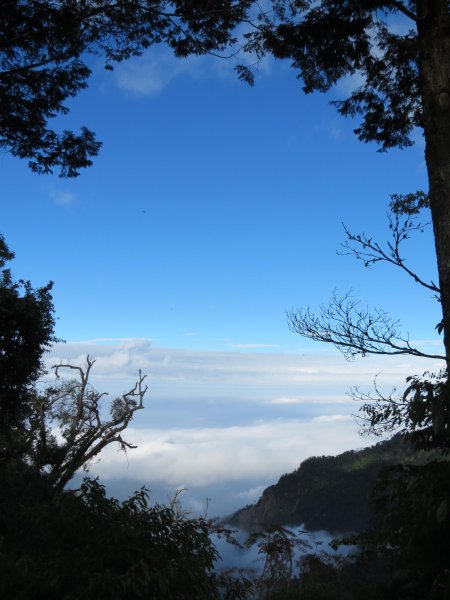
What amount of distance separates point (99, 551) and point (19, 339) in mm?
10905

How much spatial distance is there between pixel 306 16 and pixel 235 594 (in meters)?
9.74

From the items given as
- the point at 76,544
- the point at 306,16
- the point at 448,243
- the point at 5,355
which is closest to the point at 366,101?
the point at 306,16

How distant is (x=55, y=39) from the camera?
9.23 metres

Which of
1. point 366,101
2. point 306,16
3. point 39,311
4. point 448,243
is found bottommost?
point 448,243

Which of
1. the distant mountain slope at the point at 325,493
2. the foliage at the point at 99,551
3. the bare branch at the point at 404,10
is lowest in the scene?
the distant mountain slope at the point at 325,493

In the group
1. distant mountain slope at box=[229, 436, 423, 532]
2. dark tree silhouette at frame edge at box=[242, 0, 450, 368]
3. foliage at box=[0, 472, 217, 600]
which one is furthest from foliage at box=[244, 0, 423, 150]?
distant mountain slope at box=[229, 436, 423, 532]

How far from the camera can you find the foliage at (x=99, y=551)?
516 cm

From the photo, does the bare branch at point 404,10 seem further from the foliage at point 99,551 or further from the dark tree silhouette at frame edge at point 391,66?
the foliage at point 99,551

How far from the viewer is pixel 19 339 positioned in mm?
15461

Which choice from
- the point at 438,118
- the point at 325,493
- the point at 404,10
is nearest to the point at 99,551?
the point at 438,118

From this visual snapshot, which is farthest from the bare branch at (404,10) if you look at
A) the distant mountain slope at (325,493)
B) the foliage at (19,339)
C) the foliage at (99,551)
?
the distant mountain slope at (325,493)

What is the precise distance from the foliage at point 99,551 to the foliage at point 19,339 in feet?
27.0

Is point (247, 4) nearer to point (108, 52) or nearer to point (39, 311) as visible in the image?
point (108, 52)

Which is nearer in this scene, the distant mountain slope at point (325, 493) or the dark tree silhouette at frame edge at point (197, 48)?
the dark tree silhouette at frame edge at point (197, 48)
